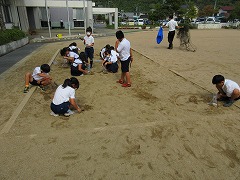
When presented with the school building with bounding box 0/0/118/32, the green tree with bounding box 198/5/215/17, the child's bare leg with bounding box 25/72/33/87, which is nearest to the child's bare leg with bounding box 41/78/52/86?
the child's bare leg with bounding box 25/72/33/87

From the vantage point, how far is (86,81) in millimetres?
6152

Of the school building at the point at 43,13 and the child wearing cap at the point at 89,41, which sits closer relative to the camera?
the child wearing cap at the point at 89,41

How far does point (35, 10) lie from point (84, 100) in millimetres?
23829

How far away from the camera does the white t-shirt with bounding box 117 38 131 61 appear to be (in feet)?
16.7

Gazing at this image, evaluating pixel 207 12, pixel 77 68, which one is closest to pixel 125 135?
pixel 77 68

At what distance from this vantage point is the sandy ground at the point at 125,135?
8.93 ft

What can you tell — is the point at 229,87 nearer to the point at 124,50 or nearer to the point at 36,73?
the point at 124,50

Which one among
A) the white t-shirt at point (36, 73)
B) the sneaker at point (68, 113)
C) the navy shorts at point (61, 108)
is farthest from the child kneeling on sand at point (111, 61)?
the navy shorts at point (61, 108)

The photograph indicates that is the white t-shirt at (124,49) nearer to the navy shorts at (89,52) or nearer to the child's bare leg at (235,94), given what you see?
the navy shorts at (89,52)

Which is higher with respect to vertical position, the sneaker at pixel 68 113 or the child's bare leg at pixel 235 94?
the child's bare leg at pixel 235 94

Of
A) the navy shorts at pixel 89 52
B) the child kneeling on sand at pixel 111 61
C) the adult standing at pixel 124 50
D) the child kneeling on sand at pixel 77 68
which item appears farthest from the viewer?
the navy shorts at pixel 89 52

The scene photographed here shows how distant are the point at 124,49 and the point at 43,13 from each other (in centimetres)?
2381

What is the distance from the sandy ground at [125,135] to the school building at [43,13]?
13506 mm

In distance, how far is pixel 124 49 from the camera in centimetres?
517
